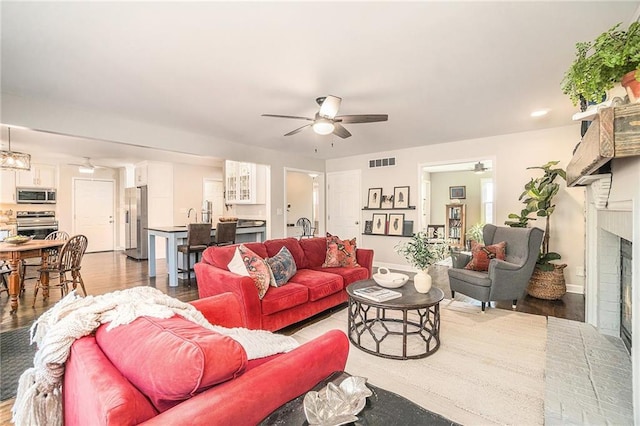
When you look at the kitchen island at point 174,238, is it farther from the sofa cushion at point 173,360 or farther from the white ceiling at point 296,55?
the sofa cushion at point 173,360

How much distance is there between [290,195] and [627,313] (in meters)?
6.31

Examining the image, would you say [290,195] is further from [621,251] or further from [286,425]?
[286,425]

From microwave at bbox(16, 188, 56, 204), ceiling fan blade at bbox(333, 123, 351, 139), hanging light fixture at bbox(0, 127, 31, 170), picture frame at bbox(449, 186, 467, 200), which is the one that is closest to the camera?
ceiling fan blade at bbox(333, 123, 351, 139)

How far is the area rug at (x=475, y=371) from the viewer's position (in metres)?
1.81

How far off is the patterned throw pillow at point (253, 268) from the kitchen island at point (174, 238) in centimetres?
242

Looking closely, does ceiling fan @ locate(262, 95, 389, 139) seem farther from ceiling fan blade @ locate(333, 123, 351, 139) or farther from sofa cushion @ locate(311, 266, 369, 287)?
sofa cushion @ locate(311, 266, 369, 287)

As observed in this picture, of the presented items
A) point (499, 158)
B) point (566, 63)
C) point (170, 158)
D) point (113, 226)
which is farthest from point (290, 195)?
point (566, 63)

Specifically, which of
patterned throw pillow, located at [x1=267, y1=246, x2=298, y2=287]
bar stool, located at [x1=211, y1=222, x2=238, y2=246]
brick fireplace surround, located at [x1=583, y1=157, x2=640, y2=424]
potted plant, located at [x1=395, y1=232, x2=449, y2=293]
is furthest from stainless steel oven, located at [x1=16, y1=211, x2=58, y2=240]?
brick fireplace surround, located at [x1=583, y1=157, x2=640, y2=424]

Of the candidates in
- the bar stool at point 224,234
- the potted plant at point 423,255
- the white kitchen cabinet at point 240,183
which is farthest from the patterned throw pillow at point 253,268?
the white kitchen cabinet at point 240,183

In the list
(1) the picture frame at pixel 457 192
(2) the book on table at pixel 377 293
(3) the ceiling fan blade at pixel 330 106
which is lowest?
(2) the book on table at pixel 377 293

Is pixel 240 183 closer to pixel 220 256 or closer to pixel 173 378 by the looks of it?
pixel 220 256

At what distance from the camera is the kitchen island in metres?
4.79

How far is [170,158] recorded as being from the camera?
6746 millimetres

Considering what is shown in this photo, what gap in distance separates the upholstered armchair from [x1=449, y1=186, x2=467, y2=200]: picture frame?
5.08m
